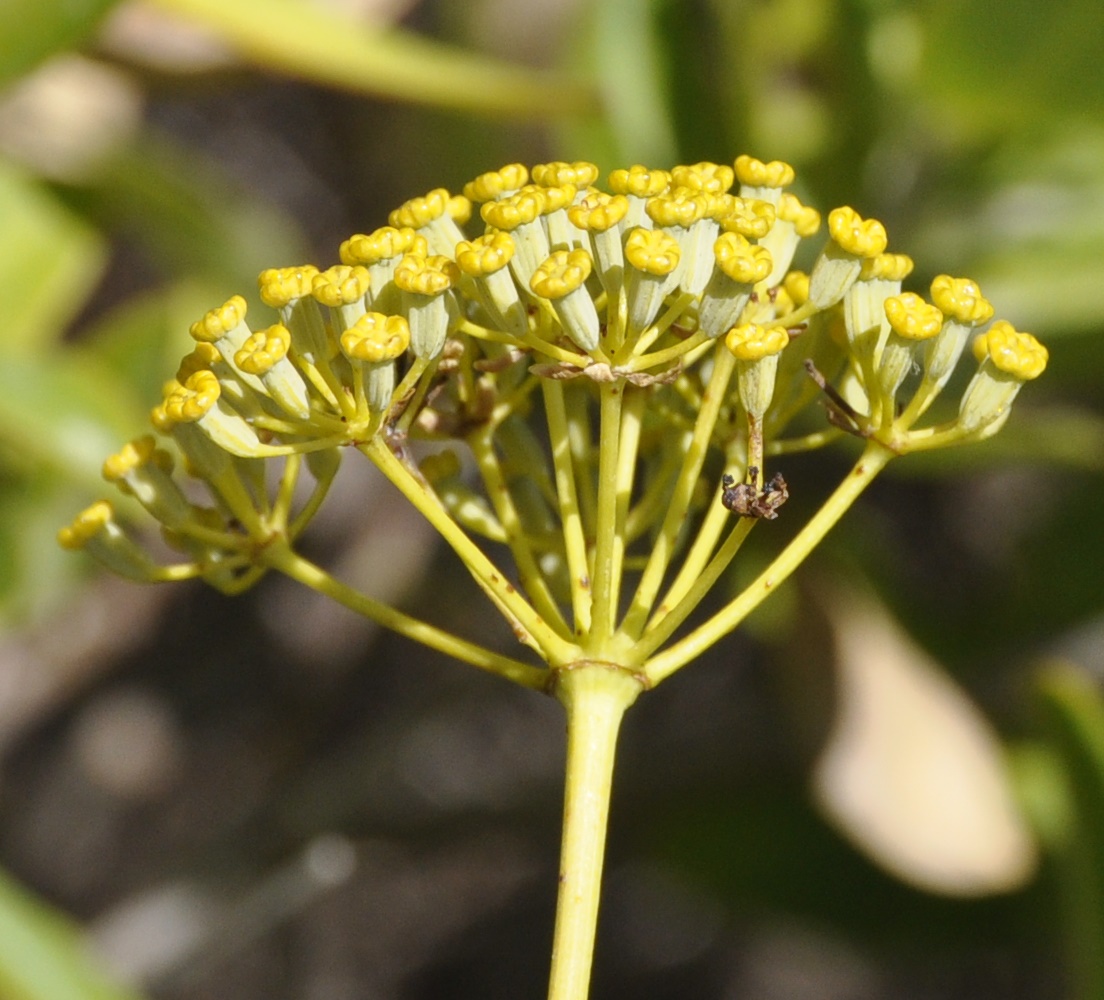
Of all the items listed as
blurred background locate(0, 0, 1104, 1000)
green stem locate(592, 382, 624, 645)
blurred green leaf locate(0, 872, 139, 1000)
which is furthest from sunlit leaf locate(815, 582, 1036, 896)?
green stem locate(592, 382, 624, 645)

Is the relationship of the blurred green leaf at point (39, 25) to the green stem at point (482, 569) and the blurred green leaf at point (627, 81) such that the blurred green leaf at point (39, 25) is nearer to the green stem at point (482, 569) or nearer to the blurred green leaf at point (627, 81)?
the blurred green leaf at point (627, 81)

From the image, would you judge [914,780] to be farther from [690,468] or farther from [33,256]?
[33,256]

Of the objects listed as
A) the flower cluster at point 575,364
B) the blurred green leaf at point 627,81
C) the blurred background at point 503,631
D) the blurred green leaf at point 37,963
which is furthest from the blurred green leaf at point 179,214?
the flower cluster at point 575,364

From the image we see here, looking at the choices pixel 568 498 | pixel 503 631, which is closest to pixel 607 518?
pixel 568 498

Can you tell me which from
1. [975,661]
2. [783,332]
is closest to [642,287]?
[783,332]

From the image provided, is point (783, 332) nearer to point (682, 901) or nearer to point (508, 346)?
point (508, 346)

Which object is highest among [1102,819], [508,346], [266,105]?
[508,346]
